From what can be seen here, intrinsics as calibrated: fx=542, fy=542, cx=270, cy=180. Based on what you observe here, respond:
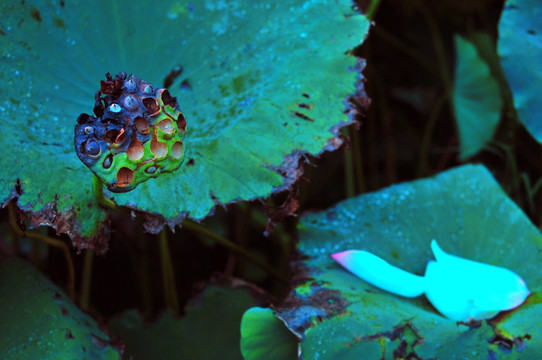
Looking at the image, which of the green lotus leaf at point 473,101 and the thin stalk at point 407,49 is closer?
the green lotus leaf at point 473,101

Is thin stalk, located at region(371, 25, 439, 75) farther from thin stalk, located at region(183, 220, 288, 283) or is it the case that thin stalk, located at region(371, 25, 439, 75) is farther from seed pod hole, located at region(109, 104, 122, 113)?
seed pod hole, located at region(109, 104, 122, 113)

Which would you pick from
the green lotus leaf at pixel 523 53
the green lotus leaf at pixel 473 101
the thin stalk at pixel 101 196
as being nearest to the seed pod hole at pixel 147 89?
the thin stalk at pixel 101 196

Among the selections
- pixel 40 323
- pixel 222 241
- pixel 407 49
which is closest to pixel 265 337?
pixel 222 241

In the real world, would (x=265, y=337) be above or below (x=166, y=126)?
below

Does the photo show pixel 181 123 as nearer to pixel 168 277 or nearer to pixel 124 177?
pixel 124 177

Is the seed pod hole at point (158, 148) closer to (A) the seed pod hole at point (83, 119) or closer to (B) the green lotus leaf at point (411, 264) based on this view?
(A) the seed pod hole at point (83, 119)

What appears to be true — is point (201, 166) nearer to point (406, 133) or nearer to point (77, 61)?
point (77, 61)

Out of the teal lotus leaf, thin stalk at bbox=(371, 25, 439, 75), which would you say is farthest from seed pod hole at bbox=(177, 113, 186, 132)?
thin stalk at bbox=(371, 25, 439, 75)
